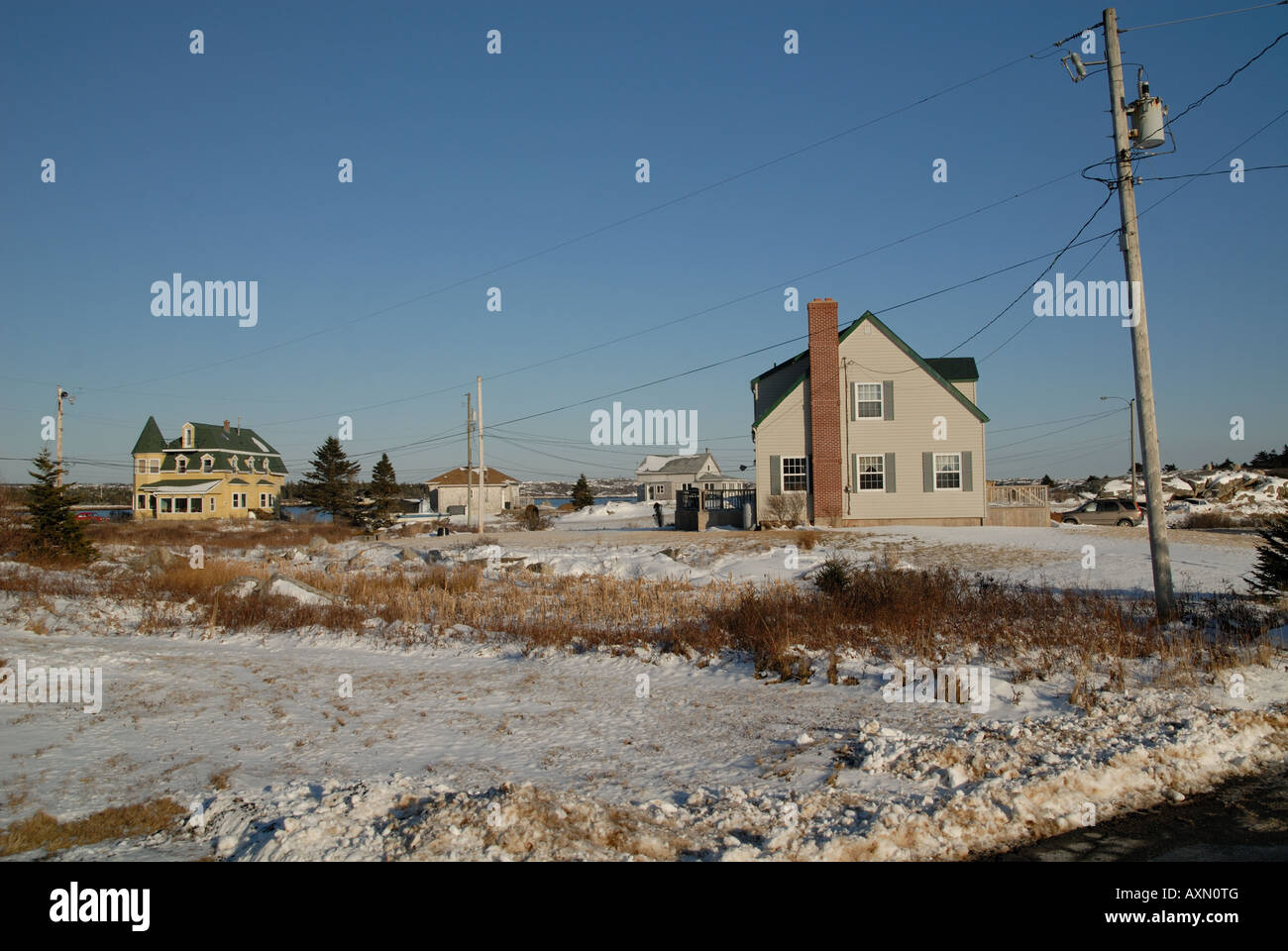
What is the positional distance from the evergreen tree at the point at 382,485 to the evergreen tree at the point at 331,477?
368 cm

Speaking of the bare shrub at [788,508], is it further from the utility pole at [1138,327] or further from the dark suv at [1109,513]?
the utility pole at [1138,327]

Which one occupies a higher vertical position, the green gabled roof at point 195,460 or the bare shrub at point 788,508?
the green gabled roof at point 195,460

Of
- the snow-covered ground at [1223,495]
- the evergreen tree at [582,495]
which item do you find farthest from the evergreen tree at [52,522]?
the evergreen tree at [582,495]

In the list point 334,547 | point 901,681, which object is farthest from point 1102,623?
point 334,547

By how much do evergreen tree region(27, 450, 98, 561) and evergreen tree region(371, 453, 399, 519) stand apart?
32.0 m

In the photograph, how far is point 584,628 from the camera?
1295 cm

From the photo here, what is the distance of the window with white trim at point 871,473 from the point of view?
31484 millimetres

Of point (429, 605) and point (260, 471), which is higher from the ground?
point (260, 471)

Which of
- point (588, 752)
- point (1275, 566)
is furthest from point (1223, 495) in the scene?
point (588, 752)

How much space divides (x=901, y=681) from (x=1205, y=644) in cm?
406

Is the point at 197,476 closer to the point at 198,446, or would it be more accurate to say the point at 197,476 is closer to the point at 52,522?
the point at 198,446

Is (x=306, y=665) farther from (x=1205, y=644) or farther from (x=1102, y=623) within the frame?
(x=1205, y=644)

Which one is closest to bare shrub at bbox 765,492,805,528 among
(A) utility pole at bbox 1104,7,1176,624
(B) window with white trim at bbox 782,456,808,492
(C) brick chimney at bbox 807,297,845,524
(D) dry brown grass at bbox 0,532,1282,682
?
(B) window with white trim at bbox 782,456,808,492

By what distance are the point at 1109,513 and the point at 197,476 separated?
6972 centimetres
